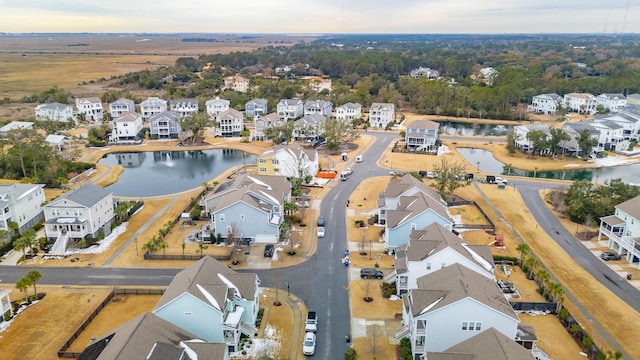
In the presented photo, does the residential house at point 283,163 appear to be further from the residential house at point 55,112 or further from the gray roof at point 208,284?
the residential house at point 55,112

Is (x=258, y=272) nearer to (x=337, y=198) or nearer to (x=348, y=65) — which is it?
(x=337, y=198)

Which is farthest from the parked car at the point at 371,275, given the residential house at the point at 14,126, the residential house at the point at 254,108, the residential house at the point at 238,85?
the residential house at the point at 238,85

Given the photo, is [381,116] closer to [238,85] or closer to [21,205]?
[238,85]

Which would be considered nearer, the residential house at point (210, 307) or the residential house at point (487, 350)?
the residential house at point (487, 350)

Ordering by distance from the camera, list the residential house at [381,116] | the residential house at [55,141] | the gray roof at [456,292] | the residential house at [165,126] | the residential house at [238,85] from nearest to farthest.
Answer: the gray roof at [456,292], the residential house at [55,141], the residential house at [165,126], the residential house at [381,116], the residential house at [238,85]

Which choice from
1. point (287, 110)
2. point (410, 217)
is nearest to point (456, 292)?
point (410, 217)

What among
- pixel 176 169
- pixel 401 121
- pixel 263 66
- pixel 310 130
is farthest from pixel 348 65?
pixel 176 169
